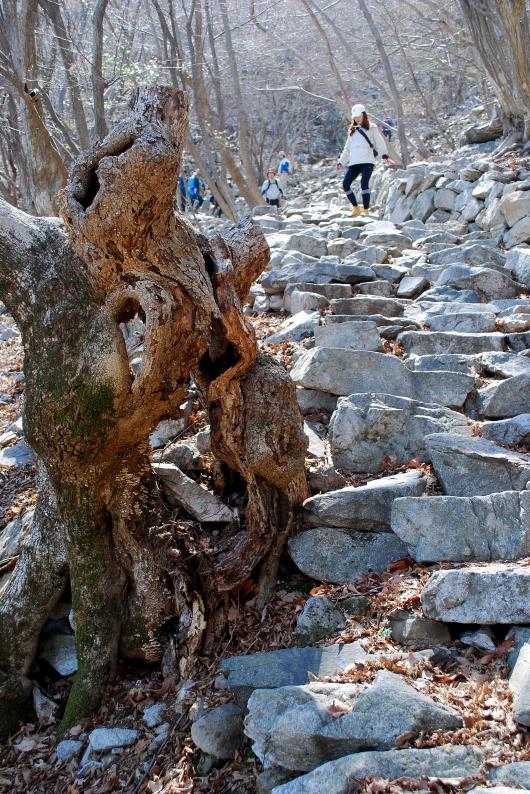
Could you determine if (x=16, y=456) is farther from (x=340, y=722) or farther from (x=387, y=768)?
(x=387, y=768)

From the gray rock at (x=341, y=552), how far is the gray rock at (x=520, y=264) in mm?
5441

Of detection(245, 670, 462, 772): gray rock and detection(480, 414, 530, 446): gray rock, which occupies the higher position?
detection(480, 414, 530, 446): gray rock

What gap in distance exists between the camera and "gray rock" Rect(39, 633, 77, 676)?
4.75 metres

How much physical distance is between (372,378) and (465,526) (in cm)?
213

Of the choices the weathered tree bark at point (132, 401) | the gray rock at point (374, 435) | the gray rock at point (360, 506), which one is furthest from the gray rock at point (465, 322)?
the weathered tree bark at point (132, 401)

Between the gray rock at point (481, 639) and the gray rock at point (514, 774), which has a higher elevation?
the gray rock at point (514, 774)

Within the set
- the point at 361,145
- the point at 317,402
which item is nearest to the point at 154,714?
the point at 317,402

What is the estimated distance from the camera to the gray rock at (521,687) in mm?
2939

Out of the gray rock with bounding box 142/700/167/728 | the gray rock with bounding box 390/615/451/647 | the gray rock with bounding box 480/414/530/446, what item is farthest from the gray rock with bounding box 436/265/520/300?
the gray rock with bounding box 142/700/167/728

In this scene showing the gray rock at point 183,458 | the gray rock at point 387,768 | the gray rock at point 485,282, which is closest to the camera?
the gray rock at point 387,768

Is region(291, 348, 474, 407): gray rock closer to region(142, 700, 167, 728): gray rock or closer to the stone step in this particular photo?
the stone step

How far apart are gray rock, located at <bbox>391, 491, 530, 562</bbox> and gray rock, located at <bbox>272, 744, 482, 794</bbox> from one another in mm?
1511

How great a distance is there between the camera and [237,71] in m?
19.0

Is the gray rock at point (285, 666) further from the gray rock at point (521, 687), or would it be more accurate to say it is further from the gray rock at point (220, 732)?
the gray rock at point (521, 687)
